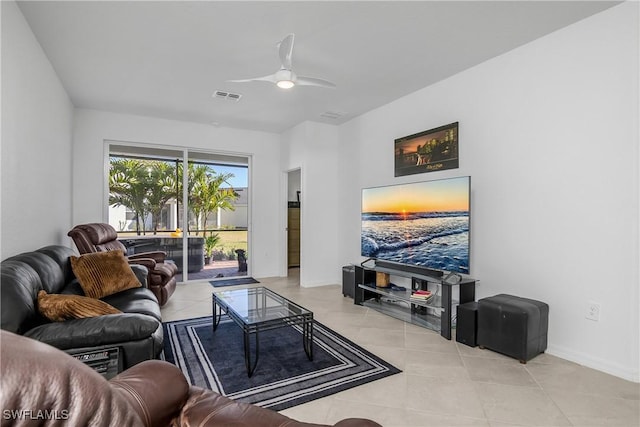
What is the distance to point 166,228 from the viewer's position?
18.0ft

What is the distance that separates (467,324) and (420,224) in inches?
45.1

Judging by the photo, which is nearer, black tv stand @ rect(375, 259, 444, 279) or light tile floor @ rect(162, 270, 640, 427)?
light tile floor @ rect(162, 270, 640, 427)

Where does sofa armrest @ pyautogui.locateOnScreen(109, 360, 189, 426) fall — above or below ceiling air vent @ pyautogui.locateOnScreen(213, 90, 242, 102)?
below

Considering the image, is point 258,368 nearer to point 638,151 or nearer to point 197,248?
point 638,151

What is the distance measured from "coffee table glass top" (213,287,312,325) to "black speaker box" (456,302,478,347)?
138cm

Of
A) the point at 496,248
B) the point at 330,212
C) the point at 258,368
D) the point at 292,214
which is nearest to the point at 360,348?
the point at 258,368

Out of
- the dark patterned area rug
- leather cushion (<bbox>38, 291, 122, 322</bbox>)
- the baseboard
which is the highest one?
leather cushion (<bbox>38, 291, 122, 322</bbox>)

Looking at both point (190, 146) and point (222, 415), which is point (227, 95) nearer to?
point (190, 146)

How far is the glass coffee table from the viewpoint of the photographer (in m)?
2.41

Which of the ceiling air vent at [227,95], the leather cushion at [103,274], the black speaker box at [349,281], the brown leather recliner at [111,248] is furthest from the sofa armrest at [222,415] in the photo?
the ceiling air vent at [227,95]

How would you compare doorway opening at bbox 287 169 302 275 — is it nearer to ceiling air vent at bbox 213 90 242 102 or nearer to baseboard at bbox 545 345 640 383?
ceiling air vent at bbox 213 90 242 102

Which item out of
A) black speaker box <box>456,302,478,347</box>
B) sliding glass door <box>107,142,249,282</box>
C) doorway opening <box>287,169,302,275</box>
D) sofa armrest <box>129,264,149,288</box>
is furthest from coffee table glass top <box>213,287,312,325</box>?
doorway opening <box>287,169,302,275</box>

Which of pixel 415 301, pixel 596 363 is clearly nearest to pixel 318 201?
pixel 415 301

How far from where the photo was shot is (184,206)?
218 inches
